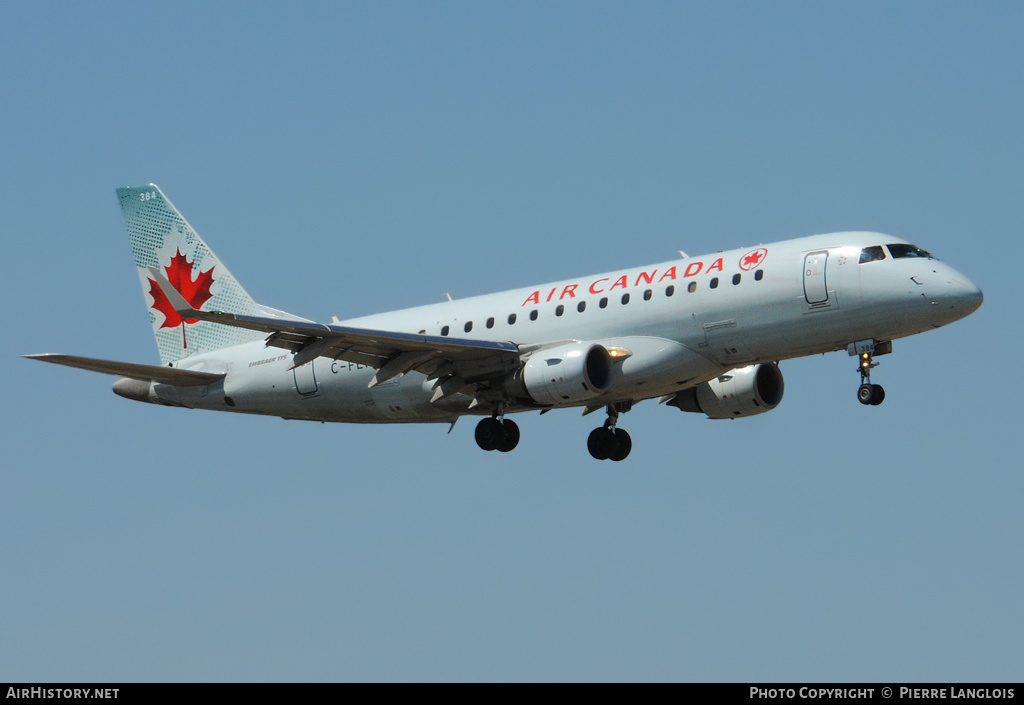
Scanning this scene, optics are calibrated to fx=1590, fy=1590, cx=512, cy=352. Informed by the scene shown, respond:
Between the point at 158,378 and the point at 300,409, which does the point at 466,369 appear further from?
the point at 158,378

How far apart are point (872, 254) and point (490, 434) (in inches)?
441

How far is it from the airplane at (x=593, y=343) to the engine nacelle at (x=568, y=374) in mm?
40

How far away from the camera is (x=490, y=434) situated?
42.7 m

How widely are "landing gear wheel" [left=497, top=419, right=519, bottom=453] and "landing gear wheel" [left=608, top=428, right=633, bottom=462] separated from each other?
321 centimetres

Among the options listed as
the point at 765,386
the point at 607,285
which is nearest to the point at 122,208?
the point at 607,285

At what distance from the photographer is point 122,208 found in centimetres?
5159

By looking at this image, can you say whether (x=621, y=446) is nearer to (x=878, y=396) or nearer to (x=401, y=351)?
(x=401, y=351)

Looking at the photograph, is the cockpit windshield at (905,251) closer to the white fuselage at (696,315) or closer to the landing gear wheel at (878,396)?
the white fuselage at (696,315)

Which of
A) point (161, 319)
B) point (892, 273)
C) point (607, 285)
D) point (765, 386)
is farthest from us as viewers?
point (161, 319)

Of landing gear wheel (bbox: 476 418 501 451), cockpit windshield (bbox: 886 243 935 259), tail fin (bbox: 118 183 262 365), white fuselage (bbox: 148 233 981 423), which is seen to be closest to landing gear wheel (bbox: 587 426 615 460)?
white fuselage (bbox: 148 233 981 423)

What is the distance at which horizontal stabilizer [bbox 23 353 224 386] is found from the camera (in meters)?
40.1
